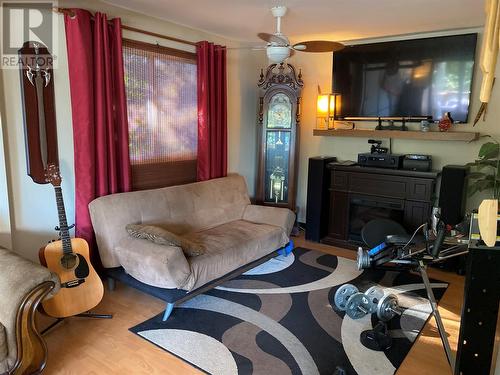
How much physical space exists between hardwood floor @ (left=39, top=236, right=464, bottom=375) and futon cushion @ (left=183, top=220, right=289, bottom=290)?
45 centimetres

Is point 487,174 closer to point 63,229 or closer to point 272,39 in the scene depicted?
point 272,39

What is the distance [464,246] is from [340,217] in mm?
2516

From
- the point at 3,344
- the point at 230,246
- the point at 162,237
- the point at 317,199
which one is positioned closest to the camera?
the point at 3,344

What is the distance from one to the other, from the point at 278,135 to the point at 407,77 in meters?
1.55

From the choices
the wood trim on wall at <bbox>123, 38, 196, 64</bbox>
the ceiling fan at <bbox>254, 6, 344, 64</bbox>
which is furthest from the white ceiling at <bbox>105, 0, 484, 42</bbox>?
the wood trim on wall at <bbox>123, 38, 196, 64</bbox>

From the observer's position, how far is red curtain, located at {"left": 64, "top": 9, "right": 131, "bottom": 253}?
284 centimetres

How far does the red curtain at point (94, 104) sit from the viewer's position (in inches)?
112

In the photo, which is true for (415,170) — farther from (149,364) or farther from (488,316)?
(149,364)

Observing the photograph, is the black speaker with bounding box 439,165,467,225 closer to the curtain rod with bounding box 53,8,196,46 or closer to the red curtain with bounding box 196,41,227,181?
the red curtain with bounding box 196,41,227,181

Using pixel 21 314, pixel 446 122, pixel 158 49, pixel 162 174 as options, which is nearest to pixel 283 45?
pixel 158 49

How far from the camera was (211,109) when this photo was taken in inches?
159

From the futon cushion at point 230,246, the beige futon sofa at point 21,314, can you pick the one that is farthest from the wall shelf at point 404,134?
the beige futon sofa at point 21,314

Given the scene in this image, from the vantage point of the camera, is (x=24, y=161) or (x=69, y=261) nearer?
(x=69, y=261)

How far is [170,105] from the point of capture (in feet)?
12.2
